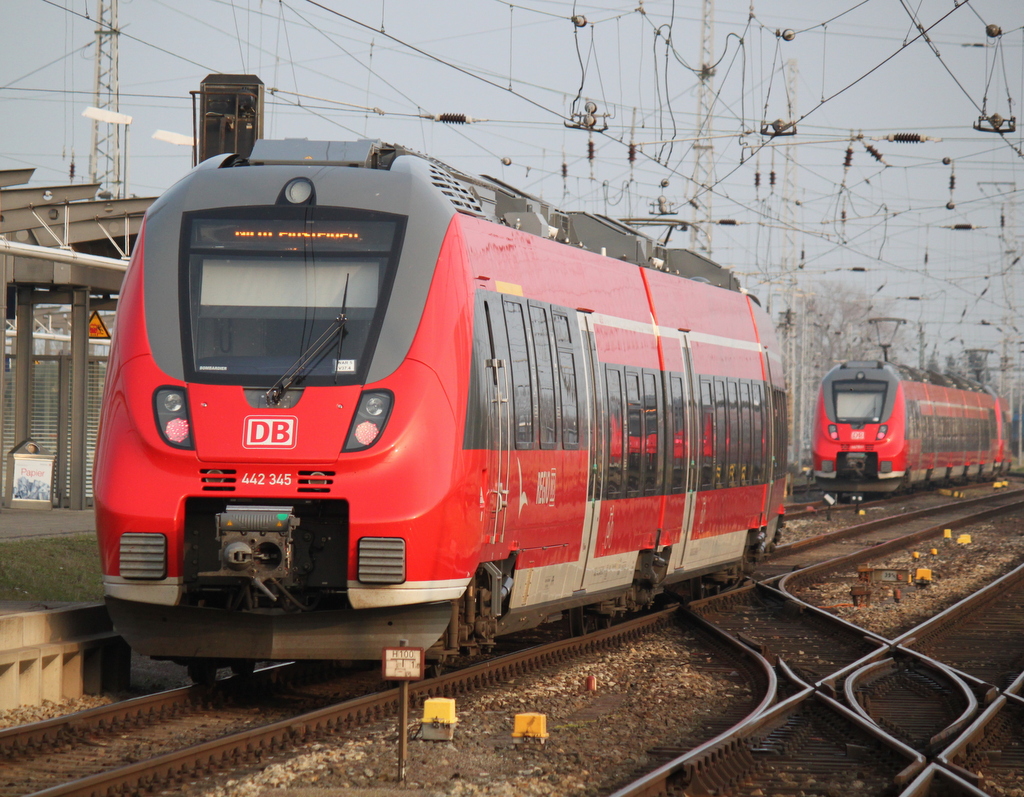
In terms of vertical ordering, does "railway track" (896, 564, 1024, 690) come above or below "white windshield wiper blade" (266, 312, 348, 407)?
below

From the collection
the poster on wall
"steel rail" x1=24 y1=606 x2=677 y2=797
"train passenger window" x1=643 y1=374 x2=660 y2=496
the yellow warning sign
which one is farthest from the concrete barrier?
the yellow warning sign

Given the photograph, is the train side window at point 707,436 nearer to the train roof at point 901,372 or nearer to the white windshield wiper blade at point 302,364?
the white windshield wiper blade at point 302,364

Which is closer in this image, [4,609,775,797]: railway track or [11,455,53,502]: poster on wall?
[4,609,775,797]: railway track

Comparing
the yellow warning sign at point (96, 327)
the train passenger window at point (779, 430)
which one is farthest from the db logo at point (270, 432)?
the yellow warning sign at point (96, 327)

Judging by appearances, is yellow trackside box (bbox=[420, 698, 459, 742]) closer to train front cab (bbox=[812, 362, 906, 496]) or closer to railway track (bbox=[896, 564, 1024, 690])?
railway track (bbox=[896, 564, 1024, 690])

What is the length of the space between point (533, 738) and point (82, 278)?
15.2m

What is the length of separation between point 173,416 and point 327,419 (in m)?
0.97

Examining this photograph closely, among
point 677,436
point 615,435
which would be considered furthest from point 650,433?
point 615,435

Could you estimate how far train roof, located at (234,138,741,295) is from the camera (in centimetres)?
980

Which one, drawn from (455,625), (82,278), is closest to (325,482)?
(455,625)

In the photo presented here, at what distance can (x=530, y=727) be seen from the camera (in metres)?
8.20

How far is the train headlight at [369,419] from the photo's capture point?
8383 millimetres

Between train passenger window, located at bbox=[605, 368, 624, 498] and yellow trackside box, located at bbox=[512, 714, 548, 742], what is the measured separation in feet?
12.1

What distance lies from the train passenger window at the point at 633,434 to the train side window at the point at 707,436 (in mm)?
2135
